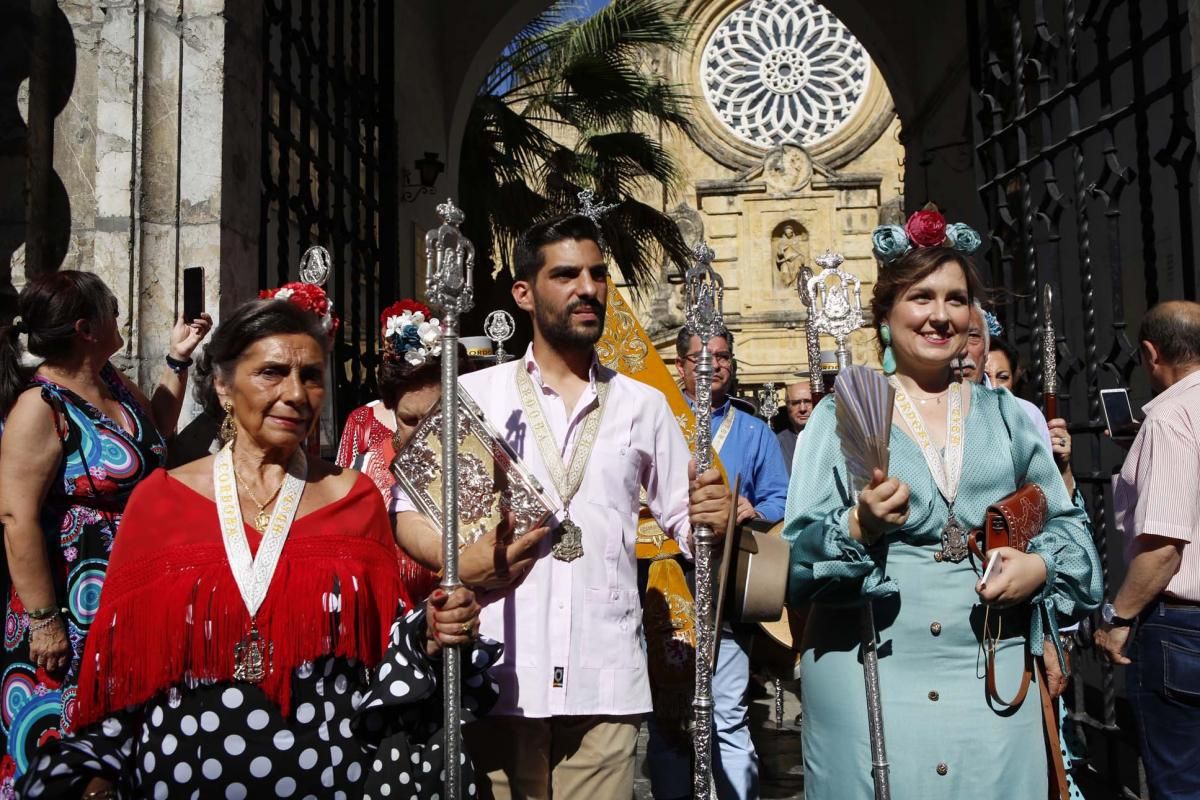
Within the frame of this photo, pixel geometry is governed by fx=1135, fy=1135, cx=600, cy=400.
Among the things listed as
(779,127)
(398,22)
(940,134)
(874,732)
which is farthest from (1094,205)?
(779,127)

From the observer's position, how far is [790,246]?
33.3m

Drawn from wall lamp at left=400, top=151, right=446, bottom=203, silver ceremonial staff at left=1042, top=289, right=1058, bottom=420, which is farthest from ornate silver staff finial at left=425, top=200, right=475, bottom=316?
wall lamp at left=400, top=151, right=446, bottom=203

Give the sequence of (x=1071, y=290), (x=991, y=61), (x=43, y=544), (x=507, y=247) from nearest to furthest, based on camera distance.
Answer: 1. (x=43, y=544)
2. (x=991, y=61)
3. (x=1071, y=290)
4. (x=507, y=247)

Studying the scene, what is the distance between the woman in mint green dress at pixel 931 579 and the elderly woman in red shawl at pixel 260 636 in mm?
845

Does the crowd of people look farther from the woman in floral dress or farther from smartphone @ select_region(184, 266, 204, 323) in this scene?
smartphone @ select_region(184, 266, 204, 323)

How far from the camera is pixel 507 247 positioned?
1409 cm

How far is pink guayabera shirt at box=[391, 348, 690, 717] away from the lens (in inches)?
108

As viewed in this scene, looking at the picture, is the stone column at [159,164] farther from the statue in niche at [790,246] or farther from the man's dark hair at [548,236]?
the statue in niche at [790,246]

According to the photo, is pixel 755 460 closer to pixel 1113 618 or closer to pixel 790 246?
pixel 1113 618

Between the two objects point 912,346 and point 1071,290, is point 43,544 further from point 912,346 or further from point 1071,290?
point 1071,290

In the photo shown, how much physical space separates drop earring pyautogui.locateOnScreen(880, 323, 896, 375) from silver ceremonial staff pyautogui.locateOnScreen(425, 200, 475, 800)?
1076mm

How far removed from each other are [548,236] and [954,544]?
1300 millimetres

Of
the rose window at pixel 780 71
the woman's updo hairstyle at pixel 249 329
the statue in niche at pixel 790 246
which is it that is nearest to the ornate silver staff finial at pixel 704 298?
the woman's updo hairstyle at pixel 249 329

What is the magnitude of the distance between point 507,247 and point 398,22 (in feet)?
19.9
